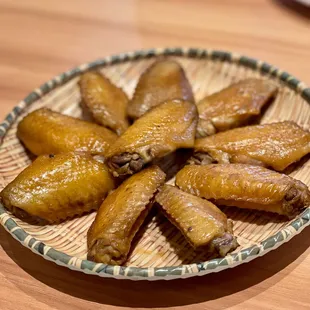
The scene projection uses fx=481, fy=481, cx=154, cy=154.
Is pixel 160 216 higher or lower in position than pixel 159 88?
lower

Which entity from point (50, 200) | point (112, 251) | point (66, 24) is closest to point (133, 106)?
point (50, 200)

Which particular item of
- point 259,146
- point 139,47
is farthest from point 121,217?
point 139,47

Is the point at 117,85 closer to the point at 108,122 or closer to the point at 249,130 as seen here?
the point at 108,122

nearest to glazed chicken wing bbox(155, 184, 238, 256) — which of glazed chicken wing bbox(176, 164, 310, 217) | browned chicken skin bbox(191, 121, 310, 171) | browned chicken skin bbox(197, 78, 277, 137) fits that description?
glazed chicken wing bbox(176, 164, 310, 217)

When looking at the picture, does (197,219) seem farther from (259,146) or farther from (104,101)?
(104,101)

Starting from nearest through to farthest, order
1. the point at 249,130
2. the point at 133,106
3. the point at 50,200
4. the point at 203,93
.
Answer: the point at 50,200, the point at 249,130, the point at 133,106, the point at 203,93

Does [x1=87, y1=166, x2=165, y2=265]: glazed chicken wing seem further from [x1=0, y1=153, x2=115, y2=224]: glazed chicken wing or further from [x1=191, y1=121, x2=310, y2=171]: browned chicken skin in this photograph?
[x1=191, y1=121, x2=310, y2=171]: browned chicken skin
